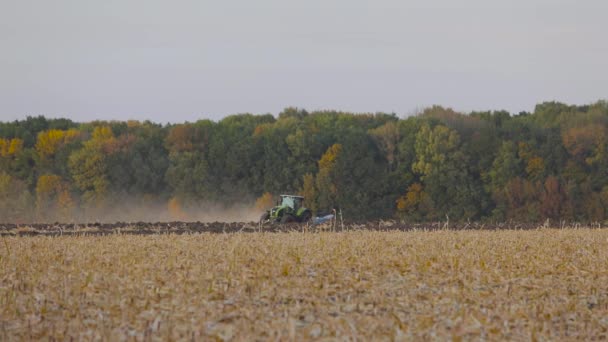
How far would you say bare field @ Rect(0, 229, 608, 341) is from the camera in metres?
13.4

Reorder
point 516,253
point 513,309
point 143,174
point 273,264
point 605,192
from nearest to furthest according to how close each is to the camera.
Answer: point 513,309 < point 273,264 < point 516,253 < point 605,192 < point 143,174

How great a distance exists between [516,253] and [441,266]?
12.0 ft

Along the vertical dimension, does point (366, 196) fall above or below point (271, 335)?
above

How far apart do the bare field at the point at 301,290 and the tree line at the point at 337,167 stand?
37.3 metres

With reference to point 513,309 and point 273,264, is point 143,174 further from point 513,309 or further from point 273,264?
point 513,309

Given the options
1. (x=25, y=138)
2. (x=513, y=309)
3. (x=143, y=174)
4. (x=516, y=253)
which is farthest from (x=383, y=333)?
(x=25, y=138)

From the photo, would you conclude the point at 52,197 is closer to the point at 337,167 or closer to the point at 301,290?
the point at 337,167

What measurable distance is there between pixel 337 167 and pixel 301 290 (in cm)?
4889

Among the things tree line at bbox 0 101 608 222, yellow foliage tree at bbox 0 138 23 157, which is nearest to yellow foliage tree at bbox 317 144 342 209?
tree line at bbox 0 101 608 222

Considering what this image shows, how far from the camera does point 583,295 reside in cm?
1717

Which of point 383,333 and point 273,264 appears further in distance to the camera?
point 273,264

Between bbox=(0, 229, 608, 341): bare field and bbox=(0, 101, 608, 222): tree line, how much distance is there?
37.3 meters

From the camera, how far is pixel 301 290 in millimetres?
16516

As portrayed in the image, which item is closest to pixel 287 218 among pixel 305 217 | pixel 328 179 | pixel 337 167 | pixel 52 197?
pixel 305 217
